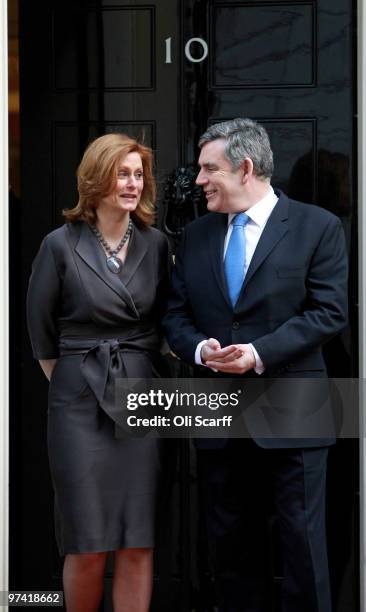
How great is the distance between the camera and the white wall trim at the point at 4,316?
14.6 ft

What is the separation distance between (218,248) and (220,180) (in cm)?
27

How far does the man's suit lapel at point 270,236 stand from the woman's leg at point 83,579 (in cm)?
123

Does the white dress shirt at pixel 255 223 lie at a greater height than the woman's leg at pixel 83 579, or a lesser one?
greater

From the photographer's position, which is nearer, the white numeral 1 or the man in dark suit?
the man in dark suit

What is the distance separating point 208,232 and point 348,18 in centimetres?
129

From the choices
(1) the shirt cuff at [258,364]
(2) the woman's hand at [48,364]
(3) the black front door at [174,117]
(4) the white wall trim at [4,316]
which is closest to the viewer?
(1) the shirt cuff at [258,364]

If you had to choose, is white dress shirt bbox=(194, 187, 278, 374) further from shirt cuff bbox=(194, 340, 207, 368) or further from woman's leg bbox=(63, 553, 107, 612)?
woman's leg bbox=(63, 553, 107, 612)

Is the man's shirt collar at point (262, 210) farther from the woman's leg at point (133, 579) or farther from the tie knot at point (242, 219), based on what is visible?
the woman's leg at point (133, 579)

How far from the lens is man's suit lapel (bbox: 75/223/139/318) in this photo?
158 inches

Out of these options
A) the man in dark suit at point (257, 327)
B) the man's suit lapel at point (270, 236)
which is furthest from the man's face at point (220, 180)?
the man's suit lapel at point (270, 236)

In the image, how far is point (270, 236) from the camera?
399 cm

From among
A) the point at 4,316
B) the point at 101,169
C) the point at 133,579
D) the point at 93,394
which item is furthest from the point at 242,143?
the point at 133,579

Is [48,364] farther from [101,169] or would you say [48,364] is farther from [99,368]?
[101,169]

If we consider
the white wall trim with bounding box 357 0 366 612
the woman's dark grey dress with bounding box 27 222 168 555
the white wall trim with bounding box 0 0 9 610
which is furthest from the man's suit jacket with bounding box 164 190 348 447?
the white wall trim with bounding box 0 0 9 610
